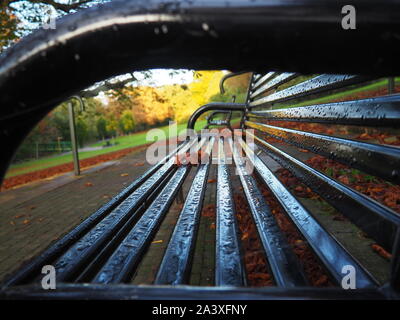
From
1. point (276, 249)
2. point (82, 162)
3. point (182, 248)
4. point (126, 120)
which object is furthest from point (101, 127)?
point (276, 249)

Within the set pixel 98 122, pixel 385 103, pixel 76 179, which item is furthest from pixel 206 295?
pixel 98 122

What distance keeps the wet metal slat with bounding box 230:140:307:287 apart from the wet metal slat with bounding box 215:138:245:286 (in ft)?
0.28

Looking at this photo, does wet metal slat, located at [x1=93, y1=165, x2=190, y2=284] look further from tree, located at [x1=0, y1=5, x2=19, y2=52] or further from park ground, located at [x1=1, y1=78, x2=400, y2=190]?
tree, located at [x1=0, y1=5, x2=19, y2=52]

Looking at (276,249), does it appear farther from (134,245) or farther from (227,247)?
(134,245)

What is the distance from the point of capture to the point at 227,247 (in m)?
0.86

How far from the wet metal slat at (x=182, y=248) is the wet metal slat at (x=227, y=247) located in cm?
9

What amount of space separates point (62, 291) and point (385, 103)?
2.82ft

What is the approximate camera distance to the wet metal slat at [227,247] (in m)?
0.69

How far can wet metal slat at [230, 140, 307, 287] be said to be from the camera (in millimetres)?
665

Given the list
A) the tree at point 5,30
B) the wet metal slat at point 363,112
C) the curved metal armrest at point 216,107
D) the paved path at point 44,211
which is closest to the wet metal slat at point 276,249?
the wet metal slat at point 363,112

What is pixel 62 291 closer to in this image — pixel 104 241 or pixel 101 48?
pixel 104 241

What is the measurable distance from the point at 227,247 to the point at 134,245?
313 millimetres

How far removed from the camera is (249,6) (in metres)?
0.44
